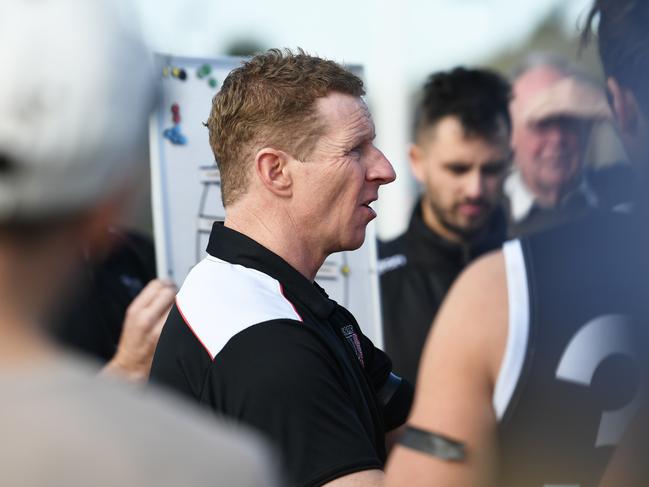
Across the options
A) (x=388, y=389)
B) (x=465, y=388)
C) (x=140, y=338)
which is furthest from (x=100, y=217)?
(x=140, y=338)

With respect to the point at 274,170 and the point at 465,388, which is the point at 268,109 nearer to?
the point at 274,170

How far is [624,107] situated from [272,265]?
71 centimetres

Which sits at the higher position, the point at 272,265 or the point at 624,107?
the point at 624,107

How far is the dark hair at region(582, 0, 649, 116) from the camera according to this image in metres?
1.95

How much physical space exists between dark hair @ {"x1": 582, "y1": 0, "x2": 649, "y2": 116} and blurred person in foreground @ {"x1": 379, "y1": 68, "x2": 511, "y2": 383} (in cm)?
257

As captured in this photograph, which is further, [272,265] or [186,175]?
[186,175]

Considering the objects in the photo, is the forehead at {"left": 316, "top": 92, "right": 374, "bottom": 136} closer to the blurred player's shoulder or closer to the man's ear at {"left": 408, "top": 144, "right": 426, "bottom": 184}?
the blurred player's shoulder

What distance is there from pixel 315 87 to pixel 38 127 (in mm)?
1283

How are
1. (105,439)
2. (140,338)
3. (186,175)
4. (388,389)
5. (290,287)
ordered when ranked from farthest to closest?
(186,175)
(140,338)
(388,389)
(290,287)
(105,439)

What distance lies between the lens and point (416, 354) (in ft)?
14.5

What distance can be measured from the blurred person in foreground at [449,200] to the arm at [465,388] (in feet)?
8.69

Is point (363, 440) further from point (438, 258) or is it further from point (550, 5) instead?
point (550, 5)

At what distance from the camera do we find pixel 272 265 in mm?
2023

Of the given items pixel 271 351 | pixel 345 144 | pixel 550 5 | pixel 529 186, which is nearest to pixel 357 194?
pixel 345 144
